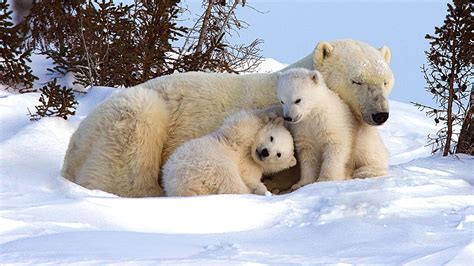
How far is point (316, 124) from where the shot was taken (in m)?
4.91

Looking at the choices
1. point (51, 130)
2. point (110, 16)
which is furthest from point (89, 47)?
point (51, 130)

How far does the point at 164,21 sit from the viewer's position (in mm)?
10914

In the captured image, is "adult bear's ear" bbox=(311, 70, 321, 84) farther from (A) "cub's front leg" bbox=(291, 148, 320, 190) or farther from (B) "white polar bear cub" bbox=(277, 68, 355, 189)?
(A) "cub's front leg" bbox=(291, 148, 320, 190)

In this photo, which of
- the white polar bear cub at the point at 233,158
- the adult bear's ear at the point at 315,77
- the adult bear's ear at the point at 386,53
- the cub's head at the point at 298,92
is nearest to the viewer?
the white polar bear cub at the point at 233,158

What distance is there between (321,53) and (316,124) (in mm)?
694

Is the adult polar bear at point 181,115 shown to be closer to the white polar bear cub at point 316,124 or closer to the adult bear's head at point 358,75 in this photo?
the adult bear's head at point 358,75

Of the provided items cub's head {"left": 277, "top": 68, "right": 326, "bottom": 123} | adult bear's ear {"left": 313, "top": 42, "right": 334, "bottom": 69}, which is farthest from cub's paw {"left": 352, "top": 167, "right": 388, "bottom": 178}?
adult bear's ear {"left": 313, "top": 42, "right": 334, "bottom": 69}

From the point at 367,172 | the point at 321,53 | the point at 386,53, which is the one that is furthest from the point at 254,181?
the point at 386,53

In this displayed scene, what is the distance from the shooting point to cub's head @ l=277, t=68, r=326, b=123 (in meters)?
4.82

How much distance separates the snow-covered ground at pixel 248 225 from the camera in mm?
2863

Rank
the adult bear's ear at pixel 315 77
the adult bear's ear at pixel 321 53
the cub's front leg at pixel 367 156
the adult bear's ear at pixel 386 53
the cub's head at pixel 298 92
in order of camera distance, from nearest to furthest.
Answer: the cub's head at pixel 298 92 → the adult bear's ear at pixel 315 77 → the cub's front leg at pixel 367 156 → the adult bear's ear at pixel 321 53 → the adult bear's ear at pixel 386 53

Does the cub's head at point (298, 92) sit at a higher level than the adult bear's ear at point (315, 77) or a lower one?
lower

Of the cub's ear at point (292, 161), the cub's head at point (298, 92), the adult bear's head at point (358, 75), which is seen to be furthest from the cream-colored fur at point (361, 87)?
the cub's ear at point (292, 161)

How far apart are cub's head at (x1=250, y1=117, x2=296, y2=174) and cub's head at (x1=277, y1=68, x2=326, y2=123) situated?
6.7 inches
